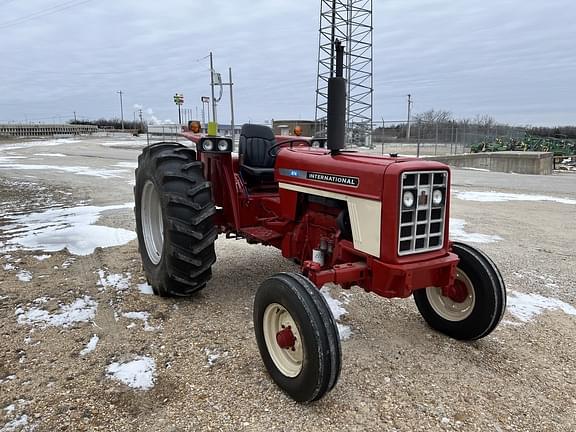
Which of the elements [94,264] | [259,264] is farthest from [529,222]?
[94,264]

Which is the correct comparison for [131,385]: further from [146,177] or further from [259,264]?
[259,264]

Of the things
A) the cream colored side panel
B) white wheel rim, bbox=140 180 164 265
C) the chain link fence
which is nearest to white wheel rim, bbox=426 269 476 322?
the cream colored side panel

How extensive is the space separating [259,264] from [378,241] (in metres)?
2.56

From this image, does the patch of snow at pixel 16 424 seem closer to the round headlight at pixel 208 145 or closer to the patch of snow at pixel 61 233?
the round headlight at pixel 208 145

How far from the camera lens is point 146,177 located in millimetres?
4395

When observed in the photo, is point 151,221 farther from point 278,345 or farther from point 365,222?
point 365,222

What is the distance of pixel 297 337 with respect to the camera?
2820mm

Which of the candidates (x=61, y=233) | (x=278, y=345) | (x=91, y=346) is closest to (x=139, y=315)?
(x=91, y=346)

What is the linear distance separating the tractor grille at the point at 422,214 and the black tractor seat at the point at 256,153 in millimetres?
1900

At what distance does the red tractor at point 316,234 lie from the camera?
2.83m

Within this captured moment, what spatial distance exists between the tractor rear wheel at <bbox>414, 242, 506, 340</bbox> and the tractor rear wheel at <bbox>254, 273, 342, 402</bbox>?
4.34 feet

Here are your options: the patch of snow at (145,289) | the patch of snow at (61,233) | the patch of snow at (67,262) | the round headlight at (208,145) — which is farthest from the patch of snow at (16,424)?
the patch of snow at (61,233)

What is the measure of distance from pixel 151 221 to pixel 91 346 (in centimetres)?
166

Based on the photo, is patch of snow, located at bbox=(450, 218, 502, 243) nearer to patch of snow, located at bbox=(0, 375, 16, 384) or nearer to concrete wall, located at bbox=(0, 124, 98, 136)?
patch of snow, located at bbox=(0, 375, 16, 384)
